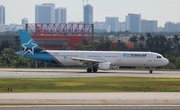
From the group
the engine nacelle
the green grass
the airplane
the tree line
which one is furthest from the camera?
the tree line

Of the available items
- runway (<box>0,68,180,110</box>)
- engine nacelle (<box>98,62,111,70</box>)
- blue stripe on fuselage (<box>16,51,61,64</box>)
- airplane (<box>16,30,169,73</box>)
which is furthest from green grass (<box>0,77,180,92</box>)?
blue stripe on fuselage (<box>16,51,61,64</box>)

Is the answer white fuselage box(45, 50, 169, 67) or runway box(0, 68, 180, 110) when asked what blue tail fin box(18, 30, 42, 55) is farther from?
runway box(0, 68, 180, 110)

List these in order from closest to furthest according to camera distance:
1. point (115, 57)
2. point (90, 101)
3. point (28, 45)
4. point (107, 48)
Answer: point (90, 101)
point (115, 57)
point (28, 45)
point (107, 48)

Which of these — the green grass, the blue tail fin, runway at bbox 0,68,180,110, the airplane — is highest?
the blue tail fin

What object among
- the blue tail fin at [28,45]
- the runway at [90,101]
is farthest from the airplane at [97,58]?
the runway at [90,101]

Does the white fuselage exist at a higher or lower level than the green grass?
higher

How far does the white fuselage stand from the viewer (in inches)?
3039

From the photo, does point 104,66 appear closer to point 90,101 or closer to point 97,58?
point 97,58

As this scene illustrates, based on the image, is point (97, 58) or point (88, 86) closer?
point (88, 86)

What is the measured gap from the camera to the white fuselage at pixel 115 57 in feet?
253

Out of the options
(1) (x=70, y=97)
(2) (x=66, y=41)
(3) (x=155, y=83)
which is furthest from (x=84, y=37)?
(1) (x=70, y=97)

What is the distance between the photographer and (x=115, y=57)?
77438 millimetres

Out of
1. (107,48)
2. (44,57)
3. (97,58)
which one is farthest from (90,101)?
(107,48)

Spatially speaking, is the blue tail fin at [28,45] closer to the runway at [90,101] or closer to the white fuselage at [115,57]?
the white fuselage at [115,57]
